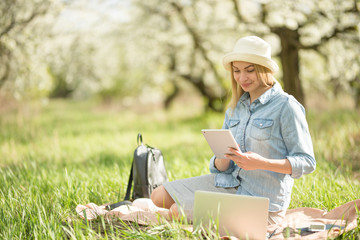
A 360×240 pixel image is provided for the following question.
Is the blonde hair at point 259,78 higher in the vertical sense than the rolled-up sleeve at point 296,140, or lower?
higher

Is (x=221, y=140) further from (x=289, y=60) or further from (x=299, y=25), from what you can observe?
(x=299, y=25)

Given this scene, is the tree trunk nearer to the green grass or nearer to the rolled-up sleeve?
the green grass

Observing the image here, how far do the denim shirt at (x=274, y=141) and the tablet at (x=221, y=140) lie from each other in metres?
0.20

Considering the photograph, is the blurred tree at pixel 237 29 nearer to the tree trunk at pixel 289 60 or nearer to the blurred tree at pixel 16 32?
the tree trunk at pixel 289 60

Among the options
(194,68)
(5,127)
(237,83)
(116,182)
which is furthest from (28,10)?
(194,68)

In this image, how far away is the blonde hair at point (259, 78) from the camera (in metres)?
2.40

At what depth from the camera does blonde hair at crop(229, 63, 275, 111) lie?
2398 mm

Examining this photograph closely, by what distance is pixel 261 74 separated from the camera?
2.40m

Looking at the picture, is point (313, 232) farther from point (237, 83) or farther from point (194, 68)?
point (194, 68)

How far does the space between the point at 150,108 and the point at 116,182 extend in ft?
36.8

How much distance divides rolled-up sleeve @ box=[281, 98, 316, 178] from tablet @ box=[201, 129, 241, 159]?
13.1 inches

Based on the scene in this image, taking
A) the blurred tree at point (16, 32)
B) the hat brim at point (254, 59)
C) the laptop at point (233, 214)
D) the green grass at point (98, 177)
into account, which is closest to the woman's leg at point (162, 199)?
the green grass at point (98, 177)

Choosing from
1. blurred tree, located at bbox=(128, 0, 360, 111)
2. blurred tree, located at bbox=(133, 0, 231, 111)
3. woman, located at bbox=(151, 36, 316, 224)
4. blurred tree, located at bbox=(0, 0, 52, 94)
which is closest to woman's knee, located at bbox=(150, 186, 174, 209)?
woman, located at bbox=(151, 36, 316, 224)

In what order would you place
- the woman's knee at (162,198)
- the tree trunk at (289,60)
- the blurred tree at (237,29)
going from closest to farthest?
the woman's knee at (162,198)
the blurred tree at (237,29)
the tree trunk at (289,60)
